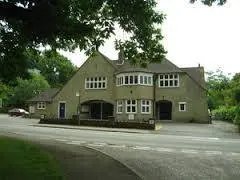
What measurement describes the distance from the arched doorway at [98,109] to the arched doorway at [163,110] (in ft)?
20.7

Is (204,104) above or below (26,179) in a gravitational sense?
above

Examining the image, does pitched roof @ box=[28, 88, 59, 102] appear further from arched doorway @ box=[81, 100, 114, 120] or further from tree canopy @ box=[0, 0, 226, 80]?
tree canopy @ box=[0, 0, 226, 80]

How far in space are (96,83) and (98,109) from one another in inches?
153

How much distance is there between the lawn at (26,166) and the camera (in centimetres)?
1138

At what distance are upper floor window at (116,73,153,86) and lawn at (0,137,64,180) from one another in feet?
115

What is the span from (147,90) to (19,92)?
41.7 metres

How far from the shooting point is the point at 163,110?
5559 centimetres

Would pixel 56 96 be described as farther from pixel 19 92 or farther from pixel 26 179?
pixel 26 179

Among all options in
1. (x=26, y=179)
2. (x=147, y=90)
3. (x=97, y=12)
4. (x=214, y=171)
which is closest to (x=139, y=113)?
(x=147, y=90)

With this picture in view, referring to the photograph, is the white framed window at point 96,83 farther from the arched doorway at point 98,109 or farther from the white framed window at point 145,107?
the white framed window at point 145,107

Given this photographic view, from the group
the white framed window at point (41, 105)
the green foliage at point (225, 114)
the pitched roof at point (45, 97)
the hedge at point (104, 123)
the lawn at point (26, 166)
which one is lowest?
the lawn at point (26, 166)

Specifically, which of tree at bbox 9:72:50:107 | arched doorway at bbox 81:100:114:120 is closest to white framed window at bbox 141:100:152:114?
arched doorway at bbox 81:100:114:120

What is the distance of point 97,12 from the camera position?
19734 millimetres

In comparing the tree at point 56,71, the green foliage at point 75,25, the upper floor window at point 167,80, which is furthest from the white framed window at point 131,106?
the tree at point 56,71
